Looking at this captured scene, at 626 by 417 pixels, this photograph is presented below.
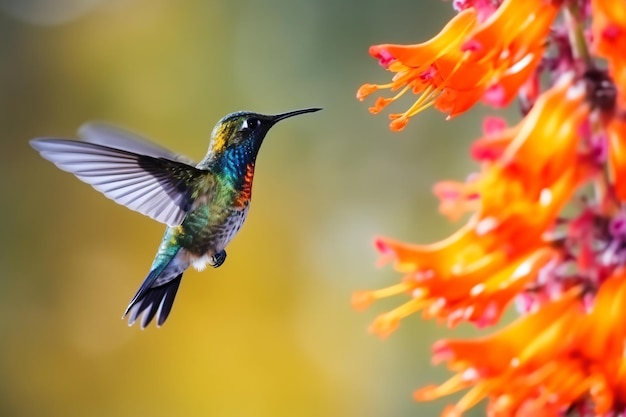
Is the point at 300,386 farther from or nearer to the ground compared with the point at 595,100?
farther from the ground

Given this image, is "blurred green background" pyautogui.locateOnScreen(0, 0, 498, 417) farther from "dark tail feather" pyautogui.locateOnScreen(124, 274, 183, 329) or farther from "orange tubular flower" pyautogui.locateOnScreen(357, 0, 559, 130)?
"orange tubular flower" pyautogui.locateOnScreen(357, 0, 559, 130)

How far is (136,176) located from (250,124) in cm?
14

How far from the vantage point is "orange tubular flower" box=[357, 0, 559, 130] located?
672 mm

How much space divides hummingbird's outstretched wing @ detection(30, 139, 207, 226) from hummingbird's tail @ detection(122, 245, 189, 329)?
2.6 inches

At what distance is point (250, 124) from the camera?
Result: 98 centimetres

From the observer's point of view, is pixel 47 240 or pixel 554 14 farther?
pixel 47 240

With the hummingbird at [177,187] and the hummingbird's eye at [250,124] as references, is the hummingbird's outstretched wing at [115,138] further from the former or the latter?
the hummingbird's eye at [250,124]

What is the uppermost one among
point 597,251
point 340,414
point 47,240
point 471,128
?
point 471,128

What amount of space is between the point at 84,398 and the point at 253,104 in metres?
0.88

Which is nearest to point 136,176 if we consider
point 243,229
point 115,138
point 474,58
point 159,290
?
point 115,138

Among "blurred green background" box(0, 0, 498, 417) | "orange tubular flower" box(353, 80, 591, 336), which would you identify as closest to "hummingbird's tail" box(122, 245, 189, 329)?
"orange tubular flower" box(353, 80, 591, 336)

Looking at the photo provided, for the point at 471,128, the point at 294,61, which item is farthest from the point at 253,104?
the point at 471,128

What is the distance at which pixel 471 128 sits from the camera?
2219 millimetres

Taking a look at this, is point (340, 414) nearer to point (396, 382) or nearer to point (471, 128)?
point (396, 382)
